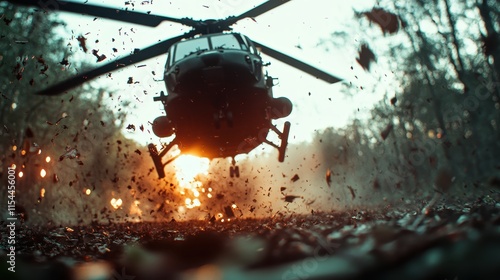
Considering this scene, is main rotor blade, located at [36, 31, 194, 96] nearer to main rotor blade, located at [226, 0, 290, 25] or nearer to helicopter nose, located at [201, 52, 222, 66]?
helicopter nose, located at [201, 52, 222, 66]

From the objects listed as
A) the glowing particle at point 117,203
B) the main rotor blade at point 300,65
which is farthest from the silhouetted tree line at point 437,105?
the glowing particle at point 117,203

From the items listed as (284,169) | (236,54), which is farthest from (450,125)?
(284,169)

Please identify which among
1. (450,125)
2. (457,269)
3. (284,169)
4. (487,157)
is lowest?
(457,269)

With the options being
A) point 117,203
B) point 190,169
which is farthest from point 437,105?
point 117,203

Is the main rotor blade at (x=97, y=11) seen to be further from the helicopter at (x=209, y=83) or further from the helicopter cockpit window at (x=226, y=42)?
the helicopter cockpit window at (x=226, y=42)

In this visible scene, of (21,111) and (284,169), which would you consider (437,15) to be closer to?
(21,111)

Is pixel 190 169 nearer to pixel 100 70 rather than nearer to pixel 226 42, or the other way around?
pixel 100 70

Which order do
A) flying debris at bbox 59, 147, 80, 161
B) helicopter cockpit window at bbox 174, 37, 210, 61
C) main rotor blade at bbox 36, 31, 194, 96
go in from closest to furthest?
main rotor blade at bbox 36, 31, 194, 96 → helicopter cockpit window at bbox 174, 37, 210, 61 → flying debris at bbox 59, 147, 80, 161

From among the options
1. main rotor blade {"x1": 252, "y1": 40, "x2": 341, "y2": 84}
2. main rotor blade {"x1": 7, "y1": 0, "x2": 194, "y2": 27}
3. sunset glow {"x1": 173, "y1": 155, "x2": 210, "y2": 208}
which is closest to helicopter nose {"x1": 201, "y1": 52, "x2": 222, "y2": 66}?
main rotor blade {"x1": 7, "y1": 0, "x2": 194, "y2": 27}
